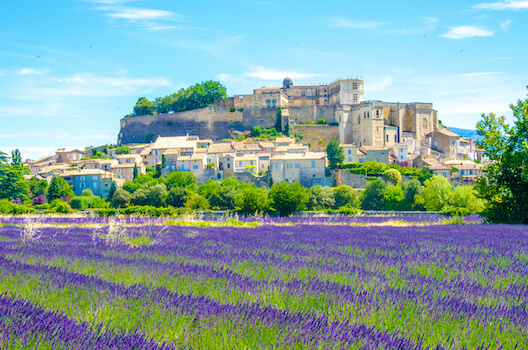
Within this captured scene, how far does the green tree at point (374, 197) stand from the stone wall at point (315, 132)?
27.7 metres

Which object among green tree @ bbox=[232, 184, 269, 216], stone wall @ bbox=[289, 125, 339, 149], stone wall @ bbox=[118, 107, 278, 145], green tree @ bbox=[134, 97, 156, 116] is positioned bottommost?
green tree @ bbox=[232, 184, 269, 216]

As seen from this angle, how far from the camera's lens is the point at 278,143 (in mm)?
72000

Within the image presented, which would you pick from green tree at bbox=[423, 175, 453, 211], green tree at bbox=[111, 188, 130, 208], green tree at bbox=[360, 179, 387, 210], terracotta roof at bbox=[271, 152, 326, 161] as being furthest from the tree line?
green tree at bbox=[423, 175, 453, 211]

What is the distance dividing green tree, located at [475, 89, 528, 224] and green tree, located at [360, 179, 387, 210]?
3321cm

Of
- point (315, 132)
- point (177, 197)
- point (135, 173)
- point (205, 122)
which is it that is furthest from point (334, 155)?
point (205, 122)

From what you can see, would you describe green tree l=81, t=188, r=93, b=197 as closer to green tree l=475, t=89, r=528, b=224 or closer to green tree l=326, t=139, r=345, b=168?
green tree l=326, t=139, r=345, b=168

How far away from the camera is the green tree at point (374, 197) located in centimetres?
5135

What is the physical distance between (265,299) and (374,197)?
48.3 meters

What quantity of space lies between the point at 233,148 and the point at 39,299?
63.7 meters

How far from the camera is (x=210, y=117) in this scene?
3430 inches

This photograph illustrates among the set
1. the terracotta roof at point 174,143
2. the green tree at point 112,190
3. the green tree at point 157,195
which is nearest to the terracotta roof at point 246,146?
the terracotta roof at point 174,143

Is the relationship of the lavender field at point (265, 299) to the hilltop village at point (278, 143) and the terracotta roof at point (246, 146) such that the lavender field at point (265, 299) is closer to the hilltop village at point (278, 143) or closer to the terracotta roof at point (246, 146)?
the hilltop village at point (278, 143)

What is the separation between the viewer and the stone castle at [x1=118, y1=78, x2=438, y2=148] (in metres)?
80.4

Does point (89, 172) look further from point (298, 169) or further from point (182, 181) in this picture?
point (298, 169)
